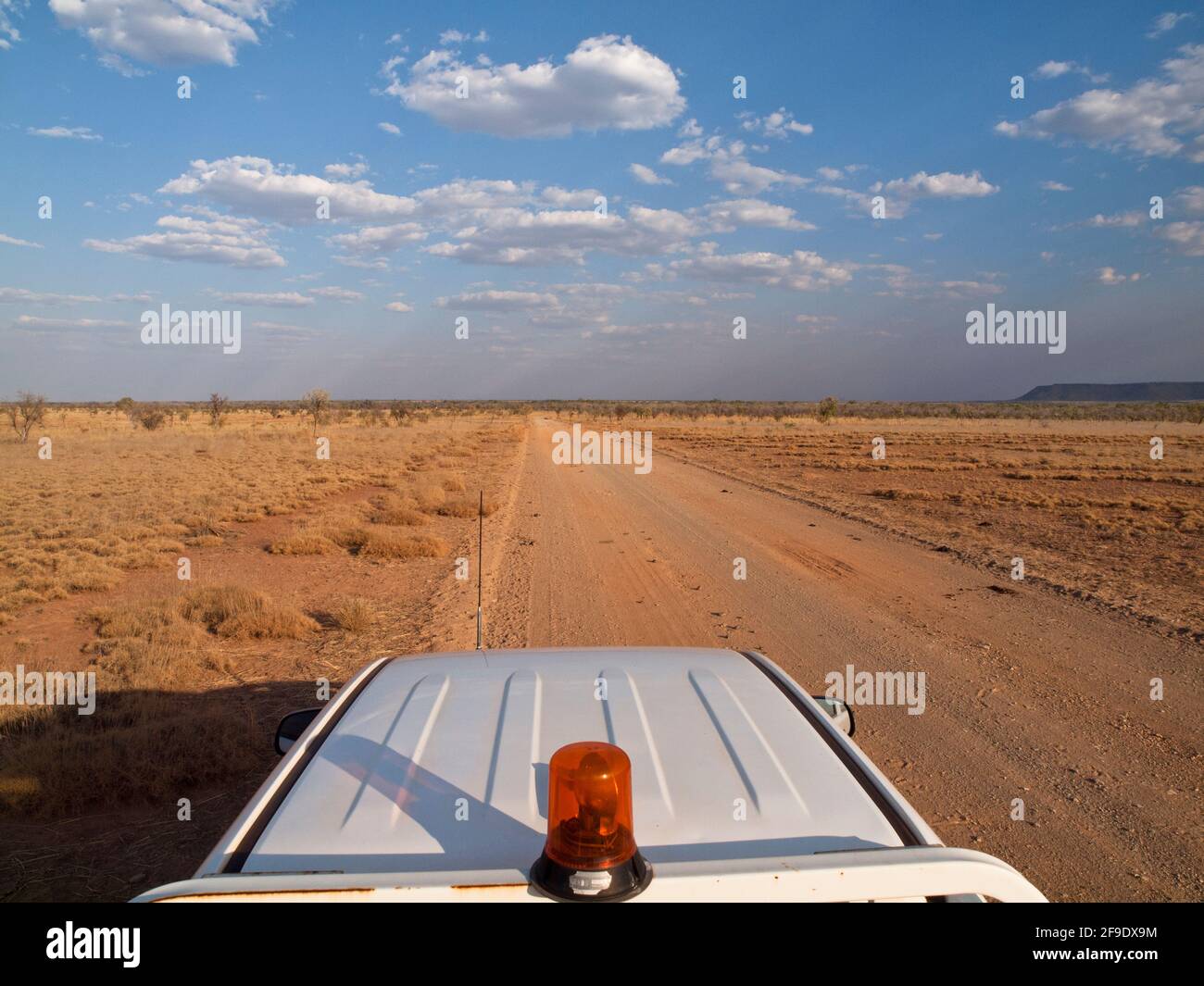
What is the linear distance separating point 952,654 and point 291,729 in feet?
22.3

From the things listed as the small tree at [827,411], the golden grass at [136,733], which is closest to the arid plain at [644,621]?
the golden grass at [136,733]

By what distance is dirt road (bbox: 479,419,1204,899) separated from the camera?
14.7 ft

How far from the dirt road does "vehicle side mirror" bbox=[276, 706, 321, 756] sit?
11.6 ft

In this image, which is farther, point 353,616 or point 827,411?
point 827,411

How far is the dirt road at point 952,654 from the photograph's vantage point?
14.7 ft

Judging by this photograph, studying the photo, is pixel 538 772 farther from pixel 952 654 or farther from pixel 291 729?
pixel 952 654

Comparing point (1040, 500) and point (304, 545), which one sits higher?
point (1040, 500)

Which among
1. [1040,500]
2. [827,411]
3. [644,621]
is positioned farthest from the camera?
[827,411]

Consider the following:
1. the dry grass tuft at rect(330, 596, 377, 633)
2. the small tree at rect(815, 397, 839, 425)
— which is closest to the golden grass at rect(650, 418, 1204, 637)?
the dry grass tuft at rect(330, 596, 377, 633)

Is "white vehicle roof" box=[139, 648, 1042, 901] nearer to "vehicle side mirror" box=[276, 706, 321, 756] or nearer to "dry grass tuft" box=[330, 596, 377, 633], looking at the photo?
"vehicle side mirror" box=[276, 706, 321, 756]

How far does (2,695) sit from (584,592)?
593 cm

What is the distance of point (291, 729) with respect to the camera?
2629 mm

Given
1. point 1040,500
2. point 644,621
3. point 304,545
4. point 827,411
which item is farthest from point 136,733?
point 827,411
